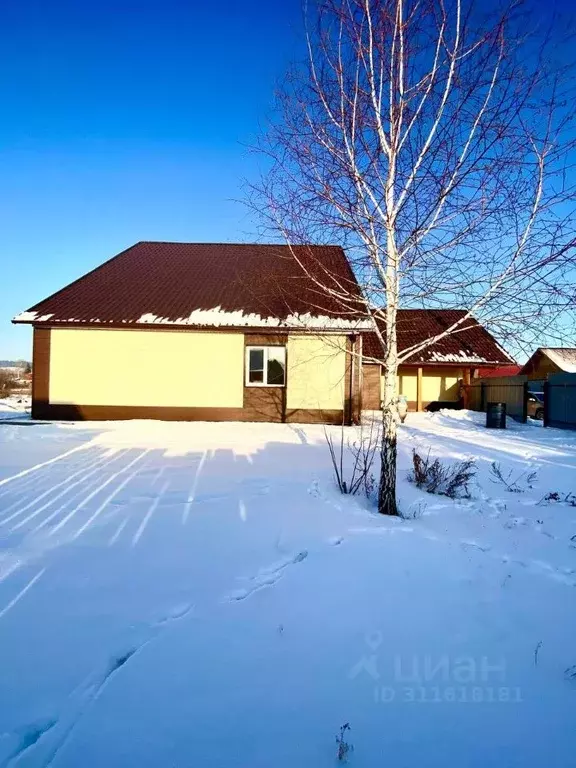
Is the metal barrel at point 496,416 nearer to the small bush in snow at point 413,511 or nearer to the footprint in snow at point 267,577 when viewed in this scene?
the small bush in snow at point 413,511

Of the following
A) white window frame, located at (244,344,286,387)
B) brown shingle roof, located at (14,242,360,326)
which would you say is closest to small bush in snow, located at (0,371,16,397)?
brown shingle roof, located at (14,242,360,326)

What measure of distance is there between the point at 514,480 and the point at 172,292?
12.5 meters

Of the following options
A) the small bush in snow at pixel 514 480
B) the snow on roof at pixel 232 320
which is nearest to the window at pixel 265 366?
the snow on roof at pixel 232 320

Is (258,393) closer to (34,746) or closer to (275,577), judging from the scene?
(275,577)

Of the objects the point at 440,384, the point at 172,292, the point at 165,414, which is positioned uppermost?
the point at 172,292

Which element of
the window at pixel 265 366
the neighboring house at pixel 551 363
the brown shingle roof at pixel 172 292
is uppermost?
the brown shingle roof at pixel 172 292

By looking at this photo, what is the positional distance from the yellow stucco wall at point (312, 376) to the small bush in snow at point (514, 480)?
7156mm

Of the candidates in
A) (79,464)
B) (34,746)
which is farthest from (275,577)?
(79,464)

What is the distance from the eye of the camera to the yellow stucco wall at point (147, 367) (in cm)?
1409

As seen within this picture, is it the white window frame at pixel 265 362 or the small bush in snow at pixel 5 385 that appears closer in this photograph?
the white window frame at pixel 265 362

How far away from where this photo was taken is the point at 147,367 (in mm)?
14125

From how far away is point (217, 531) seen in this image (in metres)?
4.02

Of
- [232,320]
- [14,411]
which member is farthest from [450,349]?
[14,411]

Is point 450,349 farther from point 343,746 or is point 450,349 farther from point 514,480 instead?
point 343,746
